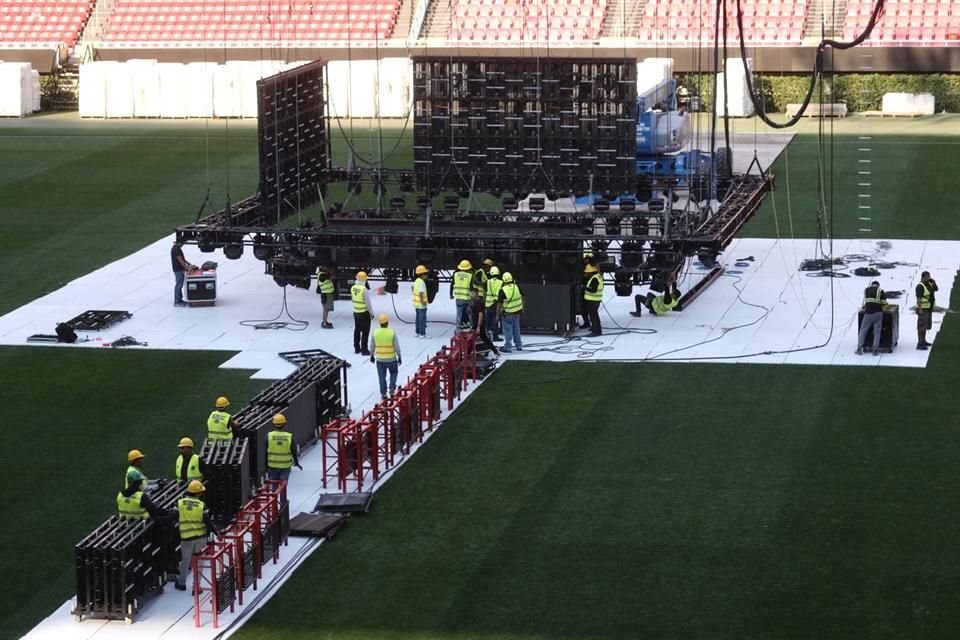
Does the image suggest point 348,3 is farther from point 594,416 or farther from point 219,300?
point 594,416

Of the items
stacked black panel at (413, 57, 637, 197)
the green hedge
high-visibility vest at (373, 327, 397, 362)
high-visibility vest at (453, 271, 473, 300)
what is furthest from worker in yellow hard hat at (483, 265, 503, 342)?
the green hedge

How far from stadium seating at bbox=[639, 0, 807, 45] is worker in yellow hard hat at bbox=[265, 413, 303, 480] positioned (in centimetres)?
4289

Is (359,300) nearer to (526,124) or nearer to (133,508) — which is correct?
(526,124)

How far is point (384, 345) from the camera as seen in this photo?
30.8 meters

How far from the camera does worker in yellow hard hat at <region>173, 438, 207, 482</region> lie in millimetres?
25016

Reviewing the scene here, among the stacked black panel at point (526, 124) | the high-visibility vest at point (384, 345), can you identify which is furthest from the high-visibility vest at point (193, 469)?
the stacked black panel at point (526, 124)

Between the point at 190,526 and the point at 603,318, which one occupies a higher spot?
the point at 603,318

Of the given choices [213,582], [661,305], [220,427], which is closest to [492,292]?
[661,305]

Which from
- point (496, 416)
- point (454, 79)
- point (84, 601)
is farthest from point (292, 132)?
point (84, 601)

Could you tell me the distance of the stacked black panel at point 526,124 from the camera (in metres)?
41.2

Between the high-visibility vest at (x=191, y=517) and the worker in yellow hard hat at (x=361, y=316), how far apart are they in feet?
38.0

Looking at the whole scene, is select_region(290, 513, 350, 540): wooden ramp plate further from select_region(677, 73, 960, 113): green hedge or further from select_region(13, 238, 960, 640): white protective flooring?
select_region(677, 73, 960, 113): green hedge

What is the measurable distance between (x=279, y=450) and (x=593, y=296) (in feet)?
36.4

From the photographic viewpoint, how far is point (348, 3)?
73.1m
